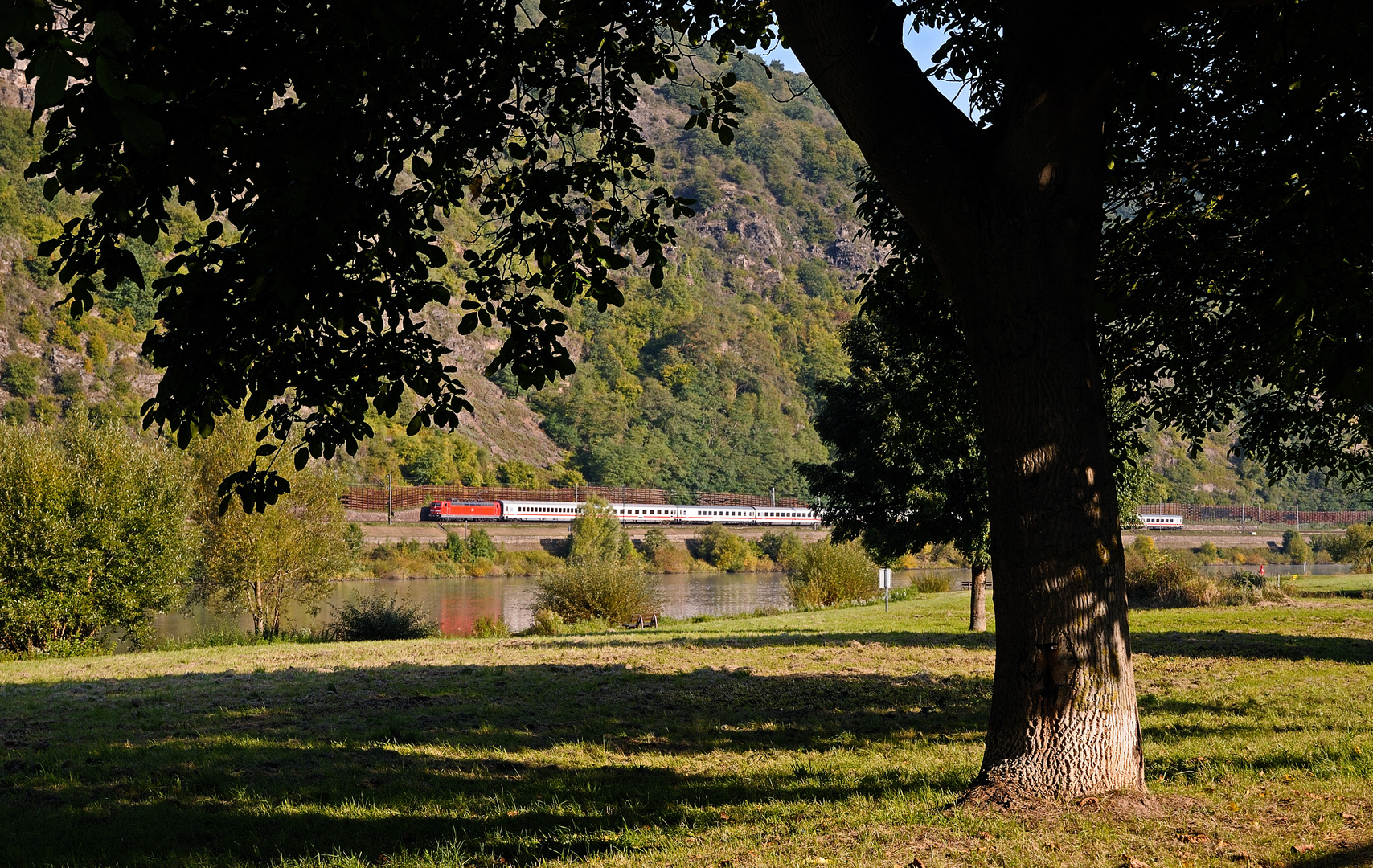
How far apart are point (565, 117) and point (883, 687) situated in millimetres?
6327

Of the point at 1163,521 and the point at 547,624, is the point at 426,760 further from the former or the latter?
the point at 1163,521

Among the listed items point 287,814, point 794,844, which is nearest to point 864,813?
point 794,844

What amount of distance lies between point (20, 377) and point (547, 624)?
8312 centimetres

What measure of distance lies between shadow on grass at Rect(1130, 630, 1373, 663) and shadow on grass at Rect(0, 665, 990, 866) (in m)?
3.82

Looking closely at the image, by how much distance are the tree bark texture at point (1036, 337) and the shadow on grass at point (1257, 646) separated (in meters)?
8.77

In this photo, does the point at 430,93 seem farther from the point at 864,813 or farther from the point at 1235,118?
the point at 1235,118

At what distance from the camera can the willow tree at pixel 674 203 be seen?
378 cm

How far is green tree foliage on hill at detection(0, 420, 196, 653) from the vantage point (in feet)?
67.9

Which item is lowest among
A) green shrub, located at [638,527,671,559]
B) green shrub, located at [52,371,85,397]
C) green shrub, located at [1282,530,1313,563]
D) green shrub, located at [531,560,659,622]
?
green shrub, located at [1282,530,1313,563]

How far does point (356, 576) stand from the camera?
55.7 m

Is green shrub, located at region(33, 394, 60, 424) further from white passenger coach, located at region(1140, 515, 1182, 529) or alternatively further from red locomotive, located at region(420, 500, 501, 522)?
white passenger coach, located at region(1140, 515, 1182, 529)

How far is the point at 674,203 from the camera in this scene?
6438 millimetres

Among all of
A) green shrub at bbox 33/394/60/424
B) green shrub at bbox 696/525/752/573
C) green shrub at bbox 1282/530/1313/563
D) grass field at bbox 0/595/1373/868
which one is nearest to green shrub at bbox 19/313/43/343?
green shrub at bbox 33/394/60/424

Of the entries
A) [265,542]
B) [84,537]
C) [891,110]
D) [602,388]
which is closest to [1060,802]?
[891,110]
